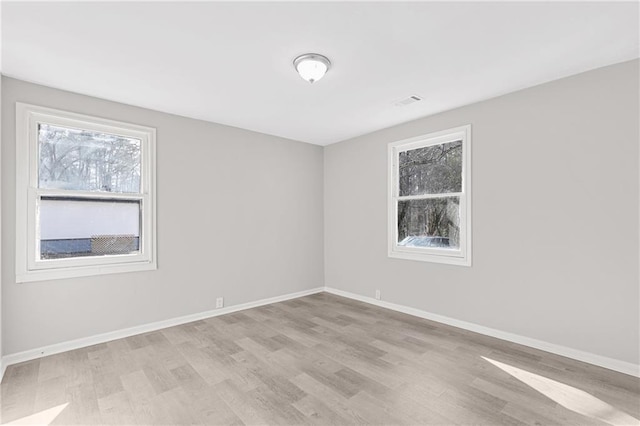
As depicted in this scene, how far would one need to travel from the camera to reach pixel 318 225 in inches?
216

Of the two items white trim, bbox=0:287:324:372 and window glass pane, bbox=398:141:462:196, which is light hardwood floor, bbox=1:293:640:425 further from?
window glass pane, bbox=398:141:462:196

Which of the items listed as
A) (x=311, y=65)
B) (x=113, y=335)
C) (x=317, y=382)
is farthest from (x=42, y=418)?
(x=311, y=65)

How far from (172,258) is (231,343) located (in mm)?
1351

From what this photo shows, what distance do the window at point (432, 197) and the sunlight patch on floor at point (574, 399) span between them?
1.33 m

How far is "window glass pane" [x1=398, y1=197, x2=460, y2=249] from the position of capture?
381cm

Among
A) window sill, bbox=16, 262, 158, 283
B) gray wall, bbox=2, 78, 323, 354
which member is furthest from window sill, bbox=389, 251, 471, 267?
window sill, bbox=16, 262, 158, 283

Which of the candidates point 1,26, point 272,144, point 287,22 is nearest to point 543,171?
point 287,22

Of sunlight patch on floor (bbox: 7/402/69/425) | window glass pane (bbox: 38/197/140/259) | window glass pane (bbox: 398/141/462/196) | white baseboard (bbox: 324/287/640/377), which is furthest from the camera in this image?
window glass pane (bbox: 398/141/462/196)

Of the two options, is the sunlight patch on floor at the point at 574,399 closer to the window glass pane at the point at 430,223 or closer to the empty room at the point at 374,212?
the empty room at the point at 374,212

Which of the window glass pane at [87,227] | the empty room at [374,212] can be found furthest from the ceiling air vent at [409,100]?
the window glass pane at [87,227]

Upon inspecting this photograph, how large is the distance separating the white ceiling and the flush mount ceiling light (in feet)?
0.22

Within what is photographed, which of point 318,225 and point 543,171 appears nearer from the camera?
point 543,171

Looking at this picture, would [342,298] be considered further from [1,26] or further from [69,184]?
[1,26]

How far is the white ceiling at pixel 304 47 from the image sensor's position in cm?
197
